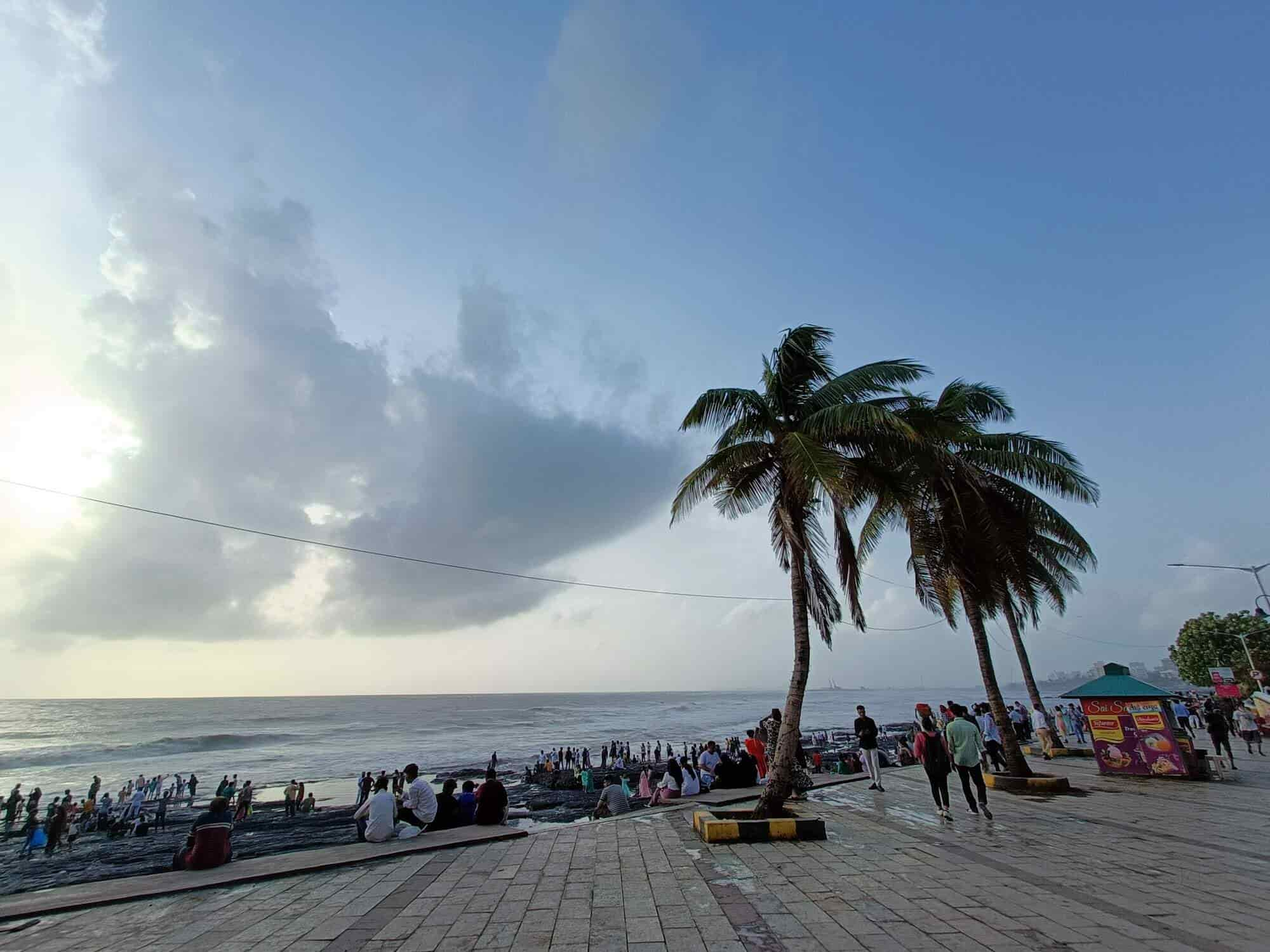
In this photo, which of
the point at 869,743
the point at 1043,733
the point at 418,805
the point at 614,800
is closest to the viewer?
the point at 418,805

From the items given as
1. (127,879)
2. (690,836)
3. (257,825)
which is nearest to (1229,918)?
(690,836)

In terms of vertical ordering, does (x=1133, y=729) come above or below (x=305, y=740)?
above

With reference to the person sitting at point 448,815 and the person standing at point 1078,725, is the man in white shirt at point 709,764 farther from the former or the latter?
the person standing at point 1078,725

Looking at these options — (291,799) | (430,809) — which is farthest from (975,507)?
(291,799)

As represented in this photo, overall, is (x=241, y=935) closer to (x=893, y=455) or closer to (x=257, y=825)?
(x=893, y=455)

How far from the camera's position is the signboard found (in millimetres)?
13125

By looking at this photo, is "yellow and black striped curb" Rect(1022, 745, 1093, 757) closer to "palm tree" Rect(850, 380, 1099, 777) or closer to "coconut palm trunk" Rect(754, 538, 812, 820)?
"palm tree" Rect(850, 380, 1099, 777)

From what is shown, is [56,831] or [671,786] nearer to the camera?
[671,786]

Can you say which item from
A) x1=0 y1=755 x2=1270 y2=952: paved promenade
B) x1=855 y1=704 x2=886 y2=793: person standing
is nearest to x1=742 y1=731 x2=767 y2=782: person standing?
x1=855 y1=704 x2=886 y2=793: person standing

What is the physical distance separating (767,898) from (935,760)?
191 inches

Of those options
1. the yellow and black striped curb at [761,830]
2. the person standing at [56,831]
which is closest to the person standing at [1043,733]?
the yellow and black striped curb at [761,830]

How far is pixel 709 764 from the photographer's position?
1554 cm

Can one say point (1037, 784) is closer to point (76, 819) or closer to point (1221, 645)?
point (76, 819)

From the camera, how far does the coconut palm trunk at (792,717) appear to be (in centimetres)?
867
